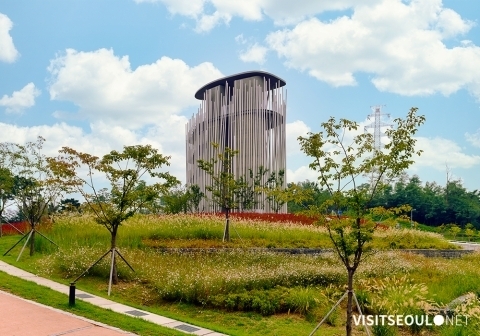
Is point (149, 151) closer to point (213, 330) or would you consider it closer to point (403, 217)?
point (213, 330)

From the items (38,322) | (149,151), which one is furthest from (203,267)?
(38,322)

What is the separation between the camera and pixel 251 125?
40.6 m

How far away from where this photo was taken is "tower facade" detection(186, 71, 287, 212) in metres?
40.0

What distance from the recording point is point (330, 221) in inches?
254

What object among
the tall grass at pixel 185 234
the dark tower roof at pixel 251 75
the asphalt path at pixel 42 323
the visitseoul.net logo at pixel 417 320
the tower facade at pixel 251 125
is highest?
the dark tower roof at pixel 251 75

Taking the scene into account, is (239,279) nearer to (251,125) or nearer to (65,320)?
(65,320)

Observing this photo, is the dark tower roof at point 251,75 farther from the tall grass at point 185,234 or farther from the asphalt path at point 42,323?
the asphalt path at point 42,323

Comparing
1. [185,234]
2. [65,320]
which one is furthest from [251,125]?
[65,320]

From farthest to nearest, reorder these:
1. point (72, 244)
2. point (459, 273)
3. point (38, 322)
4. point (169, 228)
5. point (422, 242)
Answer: point (422, 242), point (169, 228), point (72, 244), point (459, 273), point (38, 322)

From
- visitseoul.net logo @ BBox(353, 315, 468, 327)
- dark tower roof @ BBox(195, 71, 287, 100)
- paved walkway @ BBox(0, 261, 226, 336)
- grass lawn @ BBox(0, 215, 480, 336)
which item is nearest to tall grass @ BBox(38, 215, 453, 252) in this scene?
grass lawn @ BBox(0, 215, 480, 336)

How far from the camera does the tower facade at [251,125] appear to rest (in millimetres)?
40031

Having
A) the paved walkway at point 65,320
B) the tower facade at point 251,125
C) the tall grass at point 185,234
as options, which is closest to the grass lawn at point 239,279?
the tall grass at point 185,234

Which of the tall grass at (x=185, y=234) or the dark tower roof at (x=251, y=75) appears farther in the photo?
the dark tower roof at (x=251, y=75)

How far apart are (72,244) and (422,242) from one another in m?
14.7
